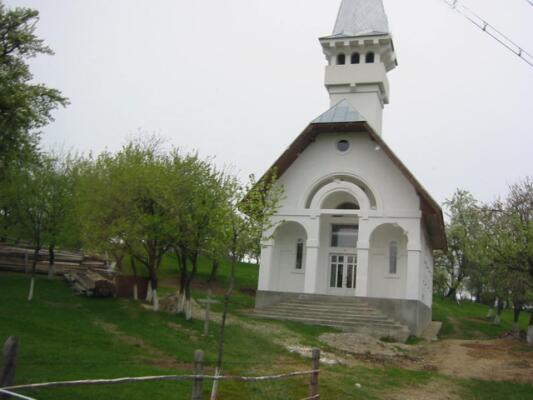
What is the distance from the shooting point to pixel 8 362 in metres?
7.13

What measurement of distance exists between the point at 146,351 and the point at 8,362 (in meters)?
9.65

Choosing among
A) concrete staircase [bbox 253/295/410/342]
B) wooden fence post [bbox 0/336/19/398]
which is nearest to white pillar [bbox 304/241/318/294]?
concrete staircase [bbox 253/295/410/342]

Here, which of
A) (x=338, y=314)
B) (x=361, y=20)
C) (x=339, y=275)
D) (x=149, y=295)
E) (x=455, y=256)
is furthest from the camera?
(x=455, y=256)

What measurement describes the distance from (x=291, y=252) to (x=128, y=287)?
31.3 ft

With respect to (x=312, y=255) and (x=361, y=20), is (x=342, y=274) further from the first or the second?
(x=361, y=20)

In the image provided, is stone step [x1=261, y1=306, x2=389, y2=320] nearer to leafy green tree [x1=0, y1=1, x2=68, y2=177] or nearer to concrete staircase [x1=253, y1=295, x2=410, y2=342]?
concrete staircase [x1=253, y1=295, x2=410, y2=342]

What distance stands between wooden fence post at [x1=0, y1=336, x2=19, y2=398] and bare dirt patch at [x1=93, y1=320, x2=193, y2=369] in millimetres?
7503

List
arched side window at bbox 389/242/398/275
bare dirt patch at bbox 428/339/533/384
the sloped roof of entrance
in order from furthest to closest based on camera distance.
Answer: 1. arched side window at bbox 389/242/398/275
2. the sloped roof of entrance
3. bare dirt patch at bbox 428/339/533/384

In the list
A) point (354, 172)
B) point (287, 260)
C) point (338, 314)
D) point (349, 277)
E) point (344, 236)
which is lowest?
point (338, 314)

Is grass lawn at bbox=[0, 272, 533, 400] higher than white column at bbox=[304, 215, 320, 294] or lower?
lower

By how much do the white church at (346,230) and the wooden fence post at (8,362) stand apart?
2107cm

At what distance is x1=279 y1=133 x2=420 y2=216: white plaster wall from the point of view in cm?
3028

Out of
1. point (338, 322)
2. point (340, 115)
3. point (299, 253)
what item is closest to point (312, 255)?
point (299, 253)

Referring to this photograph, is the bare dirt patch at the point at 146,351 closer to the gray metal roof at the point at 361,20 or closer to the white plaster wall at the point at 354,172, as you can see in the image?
the white plaster wall at the point at 354,172
